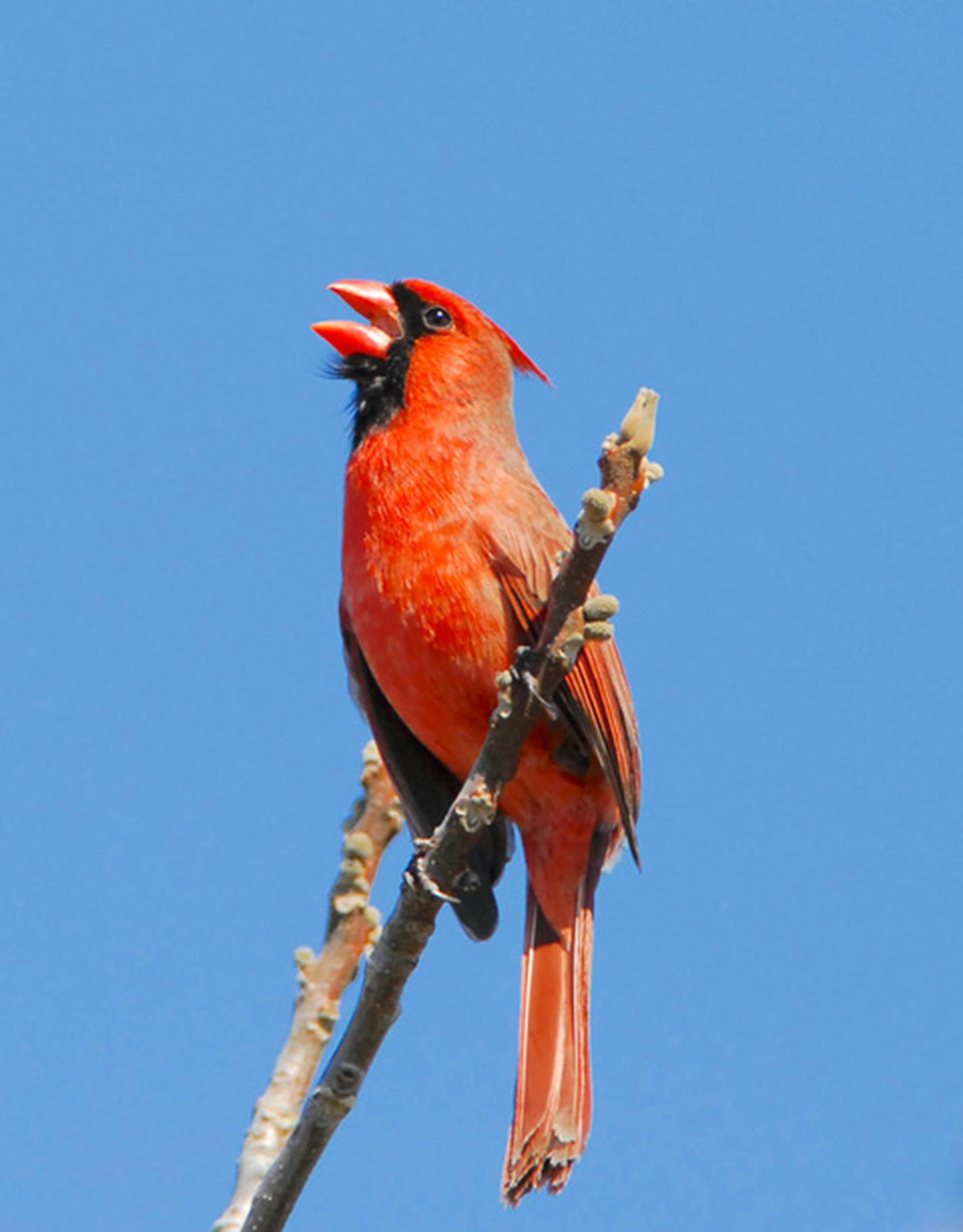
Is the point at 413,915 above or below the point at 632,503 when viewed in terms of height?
below

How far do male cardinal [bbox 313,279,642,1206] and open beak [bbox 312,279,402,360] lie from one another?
0.01 m

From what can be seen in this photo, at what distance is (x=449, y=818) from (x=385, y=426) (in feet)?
4.42

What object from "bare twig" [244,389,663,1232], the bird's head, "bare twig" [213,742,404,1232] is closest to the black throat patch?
the bird's head

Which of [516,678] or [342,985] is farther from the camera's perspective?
[342,985]

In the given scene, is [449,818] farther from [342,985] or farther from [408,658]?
[408,658]

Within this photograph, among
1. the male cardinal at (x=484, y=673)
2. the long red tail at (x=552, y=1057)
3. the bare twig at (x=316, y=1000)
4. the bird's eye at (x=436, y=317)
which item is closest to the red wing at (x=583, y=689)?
the male cardinal at (x=484, y=673)

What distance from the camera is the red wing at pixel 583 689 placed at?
3.54 metres

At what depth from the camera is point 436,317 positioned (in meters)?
4.26

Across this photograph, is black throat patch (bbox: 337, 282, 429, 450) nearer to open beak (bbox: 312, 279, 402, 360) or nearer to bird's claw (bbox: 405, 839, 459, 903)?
open beak (bbox: 312, 279, 402, 360)

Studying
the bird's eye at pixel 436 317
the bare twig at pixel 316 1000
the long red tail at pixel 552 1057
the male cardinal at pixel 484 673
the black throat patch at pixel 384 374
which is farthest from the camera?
the bird's eye at pixel 436 317

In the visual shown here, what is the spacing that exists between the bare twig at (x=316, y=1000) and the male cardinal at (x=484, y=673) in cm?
51

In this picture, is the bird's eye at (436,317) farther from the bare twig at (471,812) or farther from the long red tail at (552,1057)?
the bare twig at (471,812)

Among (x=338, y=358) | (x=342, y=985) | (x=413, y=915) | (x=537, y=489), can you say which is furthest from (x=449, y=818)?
(x=338, y=358)

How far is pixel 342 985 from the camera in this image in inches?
121
